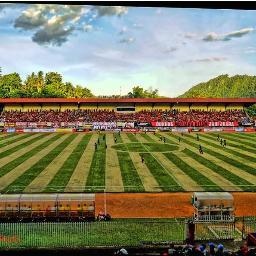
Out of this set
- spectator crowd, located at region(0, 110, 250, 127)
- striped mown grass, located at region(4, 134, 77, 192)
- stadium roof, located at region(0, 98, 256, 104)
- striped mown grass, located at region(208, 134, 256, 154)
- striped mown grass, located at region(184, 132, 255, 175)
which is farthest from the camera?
stadium roof, located at region(0, 98, 256, 104)

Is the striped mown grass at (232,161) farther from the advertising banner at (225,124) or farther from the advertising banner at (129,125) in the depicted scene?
the advertising banner at (225,124)

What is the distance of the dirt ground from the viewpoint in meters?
26.3

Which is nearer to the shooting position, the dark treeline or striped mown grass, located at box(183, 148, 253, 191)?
striped mown grass, located at box(183, 148, 253, 191)

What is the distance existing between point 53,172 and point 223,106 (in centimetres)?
7490

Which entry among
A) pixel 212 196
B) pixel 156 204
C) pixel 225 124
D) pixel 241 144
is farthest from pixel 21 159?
pixel 225 124

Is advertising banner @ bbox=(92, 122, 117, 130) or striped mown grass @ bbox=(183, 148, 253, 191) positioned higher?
advertising banner @ bbox=(92, 122, 117, 130)

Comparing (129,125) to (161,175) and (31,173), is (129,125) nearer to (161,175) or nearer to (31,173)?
(161,175)

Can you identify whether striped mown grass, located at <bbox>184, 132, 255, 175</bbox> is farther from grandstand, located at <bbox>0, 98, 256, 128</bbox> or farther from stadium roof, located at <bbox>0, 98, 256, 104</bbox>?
stadium roof, located at <bbox>0, 98, 256, 104</bbox>

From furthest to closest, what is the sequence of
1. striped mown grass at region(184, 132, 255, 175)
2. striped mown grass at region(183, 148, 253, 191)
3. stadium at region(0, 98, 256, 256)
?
striped mown grass at region(184, 132, 255, 175), striped mown grass at region(183, 148, 253, 191), stadium at region(0, 98, 256, 256)

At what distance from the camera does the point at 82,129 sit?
282 ft

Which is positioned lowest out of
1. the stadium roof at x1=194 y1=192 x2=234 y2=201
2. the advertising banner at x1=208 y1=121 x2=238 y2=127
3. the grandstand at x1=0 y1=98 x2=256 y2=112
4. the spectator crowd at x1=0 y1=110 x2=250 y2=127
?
the stadium roof at x1=194 y1=192 x2=234 y2=201

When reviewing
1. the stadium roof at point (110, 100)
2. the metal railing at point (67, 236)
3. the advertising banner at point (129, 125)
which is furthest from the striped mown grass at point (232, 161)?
the stadium roof at point (110, 100)

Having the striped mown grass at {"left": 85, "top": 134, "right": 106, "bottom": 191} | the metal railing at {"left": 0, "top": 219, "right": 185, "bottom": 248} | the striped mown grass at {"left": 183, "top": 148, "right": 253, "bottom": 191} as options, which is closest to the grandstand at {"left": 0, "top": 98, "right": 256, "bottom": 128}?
the striped mown grass at {"left": 85, "top": 134, "right": 106, "bottom": 191}

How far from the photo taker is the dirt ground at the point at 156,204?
86.2 ft
